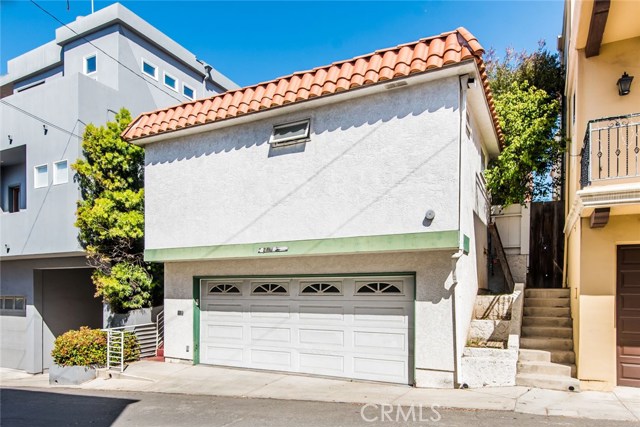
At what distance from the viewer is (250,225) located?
9.30 m

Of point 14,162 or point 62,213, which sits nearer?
point 62,213

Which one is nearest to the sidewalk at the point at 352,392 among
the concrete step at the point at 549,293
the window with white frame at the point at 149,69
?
the concrete step at the point at 549,293

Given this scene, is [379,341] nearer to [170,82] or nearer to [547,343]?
[547,343]

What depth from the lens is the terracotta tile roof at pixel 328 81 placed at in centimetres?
738

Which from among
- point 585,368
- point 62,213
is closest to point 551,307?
point 585,368

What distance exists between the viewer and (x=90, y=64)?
14.8m

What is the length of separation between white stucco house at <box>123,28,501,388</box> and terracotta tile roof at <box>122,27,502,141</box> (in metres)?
0.03

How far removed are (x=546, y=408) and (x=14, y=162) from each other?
55.4 ft

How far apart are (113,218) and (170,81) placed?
7.49 metres

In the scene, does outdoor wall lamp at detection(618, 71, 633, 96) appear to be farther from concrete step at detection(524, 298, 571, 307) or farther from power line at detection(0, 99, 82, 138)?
power line at detection(0, 99, 82, 138)

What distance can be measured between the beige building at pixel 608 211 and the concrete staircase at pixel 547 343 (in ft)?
0.95

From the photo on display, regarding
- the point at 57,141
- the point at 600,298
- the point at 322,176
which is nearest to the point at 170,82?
the point at 57,141

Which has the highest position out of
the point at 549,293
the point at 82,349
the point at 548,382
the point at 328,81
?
the point at 328,81

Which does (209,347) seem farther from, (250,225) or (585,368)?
(585,368)
